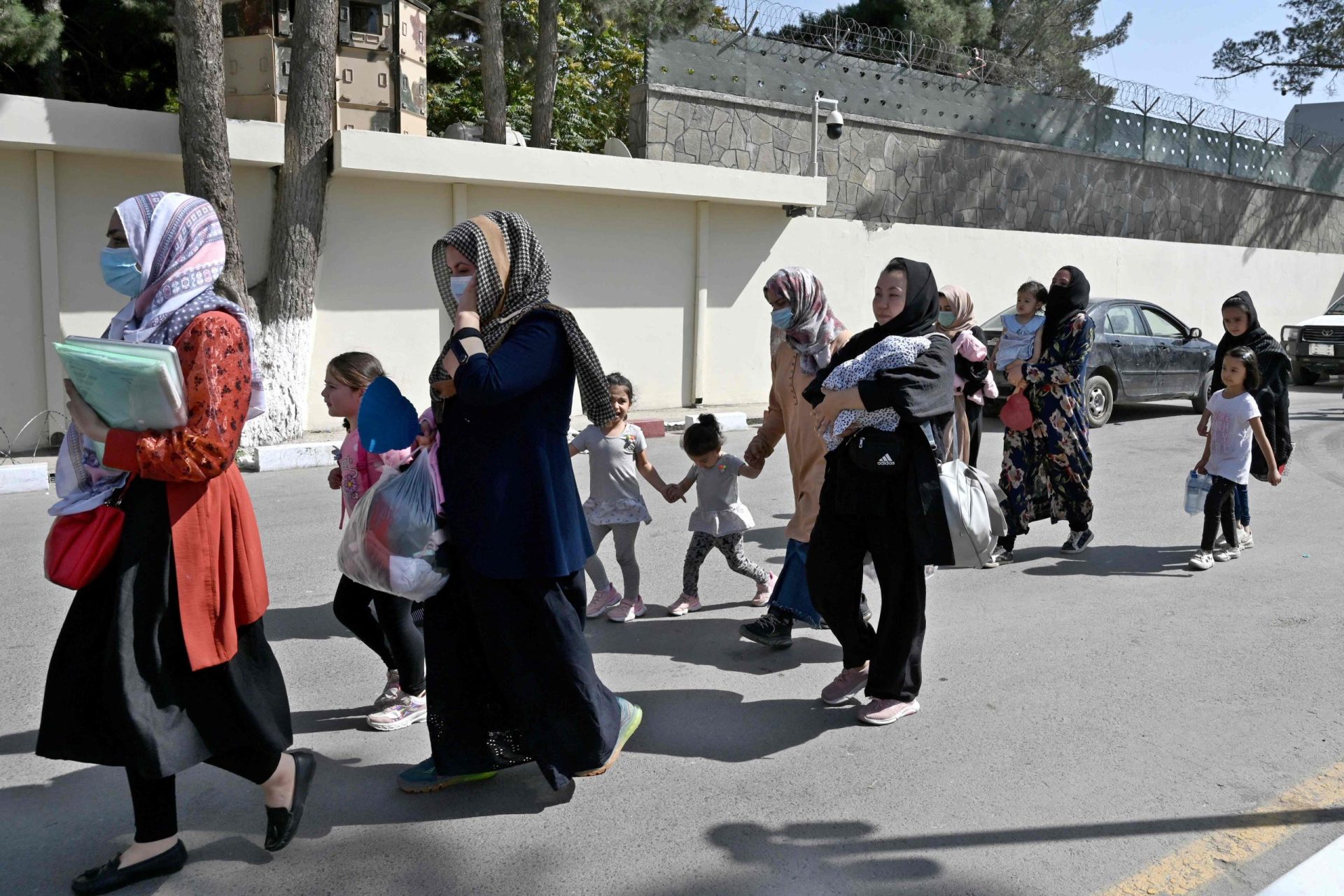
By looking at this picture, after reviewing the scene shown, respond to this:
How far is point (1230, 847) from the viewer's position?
3.33 m

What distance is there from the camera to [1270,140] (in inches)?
995

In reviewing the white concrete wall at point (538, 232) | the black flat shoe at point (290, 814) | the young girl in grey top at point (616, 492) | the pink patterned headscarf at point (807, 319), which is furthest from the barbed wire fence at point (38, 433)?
the black flat shoe at point (290, 814)

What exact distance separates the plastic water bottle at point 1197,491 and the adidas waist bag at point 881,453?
11.8ft

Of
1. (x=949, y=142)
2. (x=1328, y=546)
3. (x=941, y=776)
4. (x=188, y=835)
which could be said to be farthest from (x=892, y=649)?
(x=949, y=142)

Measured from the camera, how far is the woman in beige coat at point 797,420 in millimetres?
4715

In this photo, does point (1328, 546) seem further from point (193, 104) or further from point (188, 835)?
point (193, 104)

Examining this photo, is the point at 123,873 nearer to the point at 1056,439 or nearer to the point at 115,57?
the point at 1056,439

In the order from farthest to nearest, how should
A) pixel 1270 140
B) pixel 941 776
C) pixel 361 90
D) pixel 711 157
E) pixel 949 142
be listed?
pixel 1270 140, pixel 949 142, pixel 711 157, pixel 361 90, pixel 941 776

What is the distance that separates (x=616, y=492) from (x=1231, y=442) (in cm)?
381

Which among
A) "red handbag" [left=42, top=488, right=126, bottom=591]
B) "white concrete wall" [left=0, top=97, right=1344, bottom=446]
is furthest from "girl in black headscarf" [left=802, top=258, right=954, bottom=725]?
"white concrete wall" [left=0, top=97, right=1344, bottom=446]

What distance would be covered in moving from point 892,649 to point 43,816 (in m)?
2.86

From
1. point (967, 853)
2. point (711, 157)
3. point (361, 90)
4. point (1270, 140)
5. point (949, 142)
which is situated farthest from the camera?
point (1270, 140)

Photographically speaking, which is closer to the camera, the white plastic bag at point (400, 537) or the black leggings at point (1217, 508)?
the white plastic bag at point (400, 537)

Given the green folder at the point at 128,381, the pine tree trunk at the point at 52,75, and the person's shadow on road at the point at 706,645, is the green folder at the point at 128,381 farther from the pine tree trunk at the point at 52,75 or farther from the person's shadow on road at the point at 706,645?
the pine tree trunk at the point at 52,75
